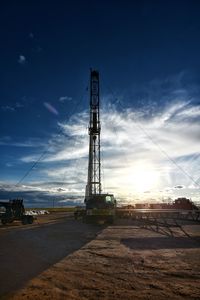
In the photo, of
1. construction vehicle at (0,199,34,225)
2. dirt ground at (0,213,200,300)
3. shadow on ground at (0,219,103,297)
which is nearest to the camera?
dirt ground at (0,213,200,300)

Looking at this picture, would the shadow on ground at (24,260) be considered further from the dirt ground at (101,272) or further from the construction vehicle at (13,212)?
the construction vehicle at (13,212)

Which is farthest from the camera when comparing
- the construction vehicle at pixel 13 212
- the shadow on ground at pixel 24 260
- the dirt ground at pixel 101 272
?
the construction vehicle at pixel 13 212

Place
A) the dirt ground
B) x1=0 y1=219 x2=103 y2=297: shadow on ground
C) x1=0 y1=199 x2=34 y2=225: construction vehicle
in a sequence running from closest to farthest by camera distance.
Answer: the dirt ground → x1=0 y1=219 x2=103 y2=297: shadow on ground → x1=0 y1=199 x2=34 y2=225: construction vehicle

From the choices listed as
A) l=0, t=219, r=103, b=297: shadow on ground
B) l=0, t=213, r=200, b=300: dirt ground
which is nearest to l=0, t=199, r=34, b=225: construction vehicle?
l=0, t=219, r=103, b=297: shadow on ground

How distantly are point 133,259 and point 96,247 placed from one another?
10.9ft

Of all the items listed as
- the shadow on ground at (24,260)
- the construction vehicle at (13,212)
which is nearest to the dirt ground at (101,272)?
the shadow on ground at (24,260)

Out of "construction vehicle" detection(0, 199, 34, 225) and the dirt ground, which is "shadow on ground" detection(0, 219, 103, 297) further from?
"construction vehicle" detection(0, 199, 34, 225)

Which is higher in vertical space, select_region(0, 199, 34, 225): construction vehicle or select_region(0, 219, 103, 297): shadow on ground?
select_region(0, 199, 34, 225): construction vehicle

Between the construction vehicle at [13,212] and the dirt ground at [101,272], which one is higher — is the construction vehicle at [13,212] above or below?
above

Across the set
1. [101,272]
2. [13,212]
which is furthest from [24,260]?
[13,212]

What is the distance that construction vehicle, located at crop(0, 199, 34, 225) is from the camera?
30578 millimetres

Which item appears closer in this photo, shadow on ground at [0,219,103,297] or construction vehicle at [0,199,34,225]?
shadow on ground at [0,219,103,297]

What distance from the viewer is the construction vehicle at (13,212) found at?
3058 centimetres

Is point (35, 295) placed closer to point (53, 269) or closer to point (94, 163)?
point (53, 269)
